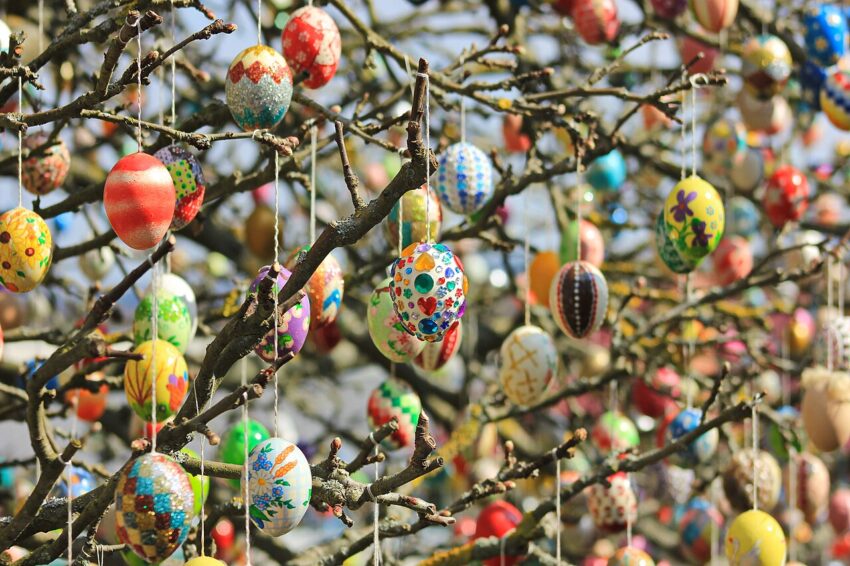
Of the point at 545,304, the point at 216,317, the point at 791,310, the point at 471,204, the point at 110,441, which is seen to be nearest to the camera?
the point at 471,204

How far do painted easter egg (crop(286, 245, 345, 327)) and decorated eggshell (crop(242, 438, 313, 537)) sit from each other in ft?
1.84

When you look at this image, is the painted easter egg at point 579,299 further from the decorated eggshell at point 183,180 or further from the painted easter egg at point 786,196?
the painted easter egg at point 786,196

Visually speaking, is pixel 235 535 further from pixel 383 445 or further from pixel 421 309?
pixel 421 309

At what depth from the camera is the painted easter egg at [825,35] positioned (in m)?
4.29

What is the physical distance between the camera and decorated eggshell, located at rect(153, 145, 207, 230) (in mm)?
2734

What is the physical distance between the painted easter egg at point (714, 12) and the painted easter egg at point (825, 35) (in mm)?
336

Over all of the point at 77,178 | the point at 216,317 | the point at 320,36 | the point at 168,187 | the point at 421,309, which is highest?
the point at 77,178

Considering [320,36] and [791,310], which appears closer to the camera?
[320,36]

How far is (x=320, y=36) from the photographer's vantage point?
2.99 m

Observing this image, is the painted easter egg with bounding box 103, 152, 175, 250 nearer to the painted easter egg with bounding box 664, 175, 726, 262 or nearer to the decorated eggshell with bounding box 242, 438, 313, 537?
the decorated eggshell with bounding box 242, 438, 313, 537

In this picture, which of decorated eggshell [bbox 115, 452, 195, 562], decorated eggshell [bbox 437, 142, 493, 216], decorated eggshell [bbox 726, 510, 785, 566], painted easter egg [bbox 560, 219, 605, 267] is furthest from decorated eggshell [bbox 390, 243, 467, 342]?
painted easter egg [bbox 560, 219, 605, 267]

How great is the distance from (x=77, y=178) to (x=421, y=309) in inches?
102

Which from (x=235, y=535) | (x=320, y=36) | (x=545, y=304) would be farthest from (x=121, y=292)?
(x=235, y=535)

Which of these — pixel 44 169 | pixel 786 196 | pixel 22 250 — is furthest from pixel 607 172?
pixel 22 250
